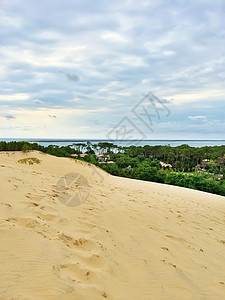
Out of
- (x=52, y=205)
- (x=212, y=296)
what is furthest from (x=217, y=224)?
(x=52, y=205)

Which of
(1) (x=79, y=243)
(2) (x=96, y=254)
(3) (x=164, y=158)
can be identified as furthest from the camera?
(3) (x=164, y=158)

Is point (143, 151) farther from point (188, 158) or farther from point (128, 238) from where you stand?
point (128, 238)

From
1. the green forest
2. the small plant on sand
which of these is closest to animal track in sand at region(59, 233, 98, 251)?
the small plant on sand

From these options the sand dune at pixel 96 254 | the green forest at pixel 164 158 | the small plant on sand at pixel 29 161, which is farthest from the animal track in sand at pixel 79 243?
the green forest at pixel 164 158

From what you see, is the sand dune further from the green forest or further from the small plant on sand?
the green forest

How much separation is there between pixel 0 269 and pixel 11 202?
5.83 ft

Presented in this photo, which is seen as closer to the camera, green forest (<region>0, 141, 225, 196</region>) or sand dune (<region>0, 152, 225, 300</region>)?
sand dune (<region>0, 152, 225, 300</region>)

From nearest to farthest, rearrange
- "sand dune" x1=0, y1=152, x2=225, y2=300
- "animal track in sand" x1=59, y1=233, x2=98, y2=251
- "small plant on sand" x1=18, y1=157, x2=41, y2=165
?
1. "sand dune" x1=0, y1=152, x2=225, y2=300
2. "animal track in sand" x1=59, y1=233, x2=98, y2=251
3. "small plant on sand" x1=18, y1=157, x2=41, y2=165

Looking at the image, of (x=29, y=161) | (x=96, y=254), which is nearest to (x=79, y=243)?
(x=96, y=254)

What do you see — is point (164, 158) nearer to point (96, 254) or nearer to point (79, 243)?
point (79, 243)

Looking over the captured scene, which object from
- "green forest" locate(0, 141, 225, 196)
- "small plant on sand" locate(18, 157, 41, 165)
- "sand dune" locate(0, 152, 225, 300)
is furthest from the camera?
"green forest" locate(0, 141, 225, 196)

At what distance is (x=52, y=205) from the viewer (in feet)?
13.0

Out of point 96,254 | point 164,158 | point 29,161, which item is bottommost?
point 164,158

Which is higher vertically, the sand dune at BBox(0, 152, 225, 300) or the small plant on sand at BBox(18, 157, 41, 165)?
the small plant on sand at BBox(18, 157, 41, 165)
